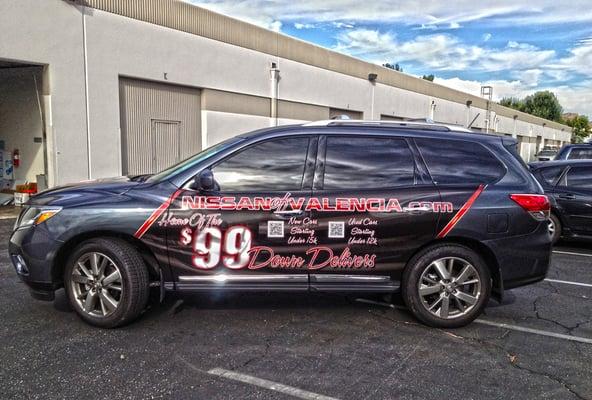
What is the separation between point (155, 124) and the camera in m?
14.0

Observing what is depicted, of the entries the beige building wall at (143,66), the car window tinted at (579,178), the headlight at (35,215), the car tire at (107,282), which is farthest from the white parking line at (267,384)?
the beige building wall at (143,66)

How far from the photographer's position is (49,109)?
1125 cm

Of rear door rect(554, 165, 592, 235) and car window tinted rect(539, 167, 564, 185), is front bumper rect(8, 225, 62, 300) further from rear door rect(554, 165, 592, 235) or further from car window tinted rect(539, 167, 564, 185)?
car window tinted rect(539, 167, 564, 185)

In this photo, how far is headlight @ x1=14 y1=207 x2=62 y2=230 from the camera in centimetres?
399

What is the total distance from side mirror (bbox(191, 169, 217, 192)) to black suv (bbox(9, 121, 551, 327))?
0.04 feet

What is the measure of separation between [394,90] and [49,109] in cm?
2123

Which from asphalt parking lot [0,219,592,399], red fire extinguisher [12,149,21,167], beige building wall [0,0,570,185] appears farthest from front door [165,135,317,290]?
red fire extinguisher [12,149,21,167]

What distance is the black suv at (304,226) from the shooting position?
4000 mm

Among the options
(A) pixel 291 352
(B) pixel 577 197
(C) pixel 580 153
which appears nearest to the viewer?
(A) pixel 291 352

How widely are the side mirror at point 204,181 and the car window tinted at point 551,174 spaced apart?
711 cm

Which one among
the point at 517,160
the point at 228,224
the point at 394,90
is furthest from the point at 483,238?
the point at 394,90

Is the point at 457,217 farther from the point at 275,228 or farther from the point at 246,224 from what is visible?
the point at 246,224

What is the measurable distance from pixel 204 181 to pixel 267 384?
168 cm

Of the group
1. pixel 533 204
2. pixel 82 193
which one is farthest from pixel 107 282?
pixel 533 204
